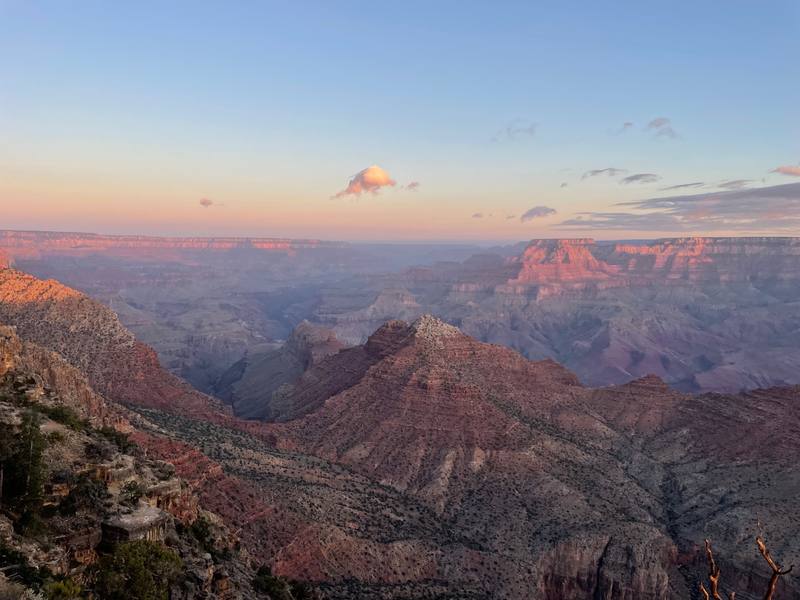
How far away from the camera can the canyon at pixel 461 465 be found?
176 ft

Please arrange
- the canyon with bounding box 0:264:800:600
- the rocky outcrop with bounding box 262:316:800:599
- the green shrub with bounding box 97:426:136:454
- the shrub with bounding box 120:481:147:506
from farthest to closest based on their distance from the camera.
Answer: the rocky outcrop with bounding box 262:316:800:599 → the canyon with bounding box 0:264:800:600 → the green shrub with bounding box 97:426:136:454 → the shrub with bounding box 120:481:147:506

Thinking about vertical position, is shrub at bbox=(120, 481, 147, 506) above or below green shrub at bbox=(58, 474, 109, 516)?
below

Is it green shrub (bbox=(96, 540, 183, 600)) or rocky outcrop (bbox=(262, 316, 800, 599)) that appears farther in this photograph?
rocky outcrop (bbox=(262, 316, 800, 599))

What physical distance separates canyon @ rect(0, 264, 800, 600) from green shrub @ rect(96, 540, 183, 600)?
2550 centimetres

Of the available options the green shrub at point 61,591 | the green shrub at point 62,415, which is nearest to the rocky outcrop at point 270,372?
the green shrub at point 62,415

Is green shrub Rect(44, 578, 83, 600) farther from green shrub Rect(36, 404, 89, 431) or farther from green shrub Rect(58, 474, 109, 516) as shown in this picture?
green shrub Rect(36, 404, 89, 431)

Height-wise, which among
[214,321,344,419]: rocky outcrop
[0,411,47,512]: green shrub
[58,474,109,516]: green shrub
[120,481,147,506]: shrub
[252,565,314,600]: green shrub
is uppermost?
[0,411,47,512]: green shrub

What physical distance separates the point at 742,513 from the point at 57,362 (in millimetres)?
67043

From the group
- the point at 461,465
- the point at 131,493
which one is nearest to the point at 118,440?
the point at 131,493

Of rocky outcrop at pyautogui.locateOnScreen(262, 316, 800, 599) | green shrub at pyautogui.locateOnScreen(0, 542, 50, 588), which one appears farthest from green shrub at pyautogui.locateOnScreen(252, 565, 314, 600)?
rocky outcrop at pyautogui.locateOnScreen(262, 316, 800, 599)

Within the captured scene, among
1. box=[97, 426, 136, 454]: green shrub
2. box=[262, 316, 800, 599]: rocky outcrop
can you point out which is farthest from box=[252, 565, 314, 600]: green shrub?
box=[262, 316, 800, 599]: rocky outcrop

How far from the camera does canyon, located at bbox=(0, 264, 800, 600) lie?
176 ft

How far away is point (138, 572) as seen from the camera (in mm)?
21453

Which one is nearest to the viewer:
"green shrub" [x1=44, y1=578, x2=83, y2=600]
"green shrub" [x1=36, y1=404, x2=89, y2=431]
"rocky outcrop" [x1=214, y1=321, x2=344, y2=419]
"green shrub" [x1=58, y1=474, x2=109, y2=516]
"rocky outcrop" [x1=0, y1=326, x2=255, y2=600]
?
"green shrub" [x1=44, y1=578, x2=83, y2=600]
